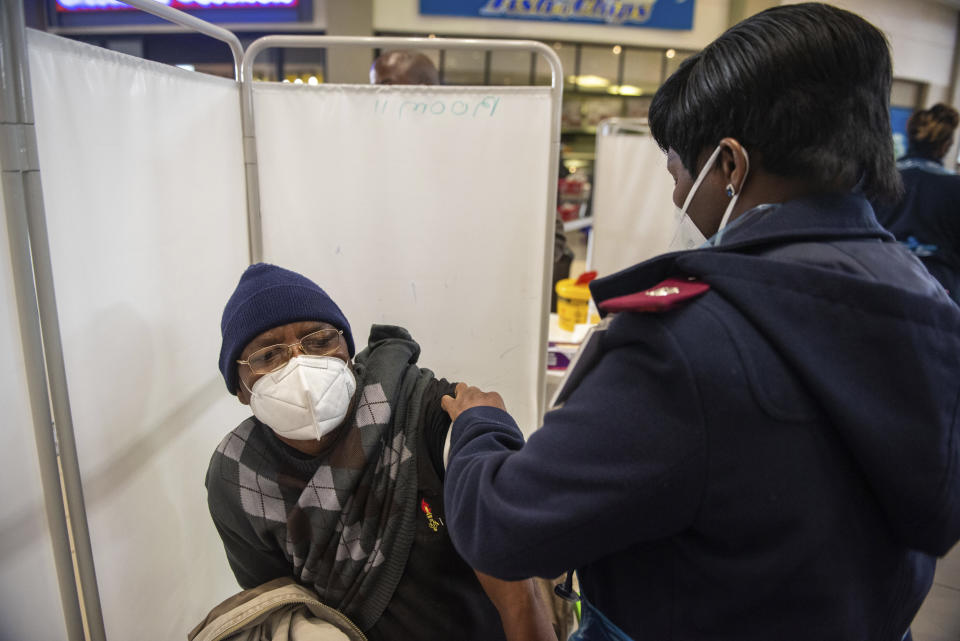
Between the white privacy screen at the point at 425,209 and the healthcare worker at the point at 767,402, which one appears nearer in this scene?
the healthcare worker at the point at 767,402

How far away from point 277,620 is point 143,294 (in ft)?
2.59

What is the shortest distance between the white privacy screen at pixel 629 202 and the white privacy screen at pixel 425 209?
153 centimetres

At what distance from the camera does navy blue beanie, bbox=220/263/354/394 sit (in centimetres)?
126

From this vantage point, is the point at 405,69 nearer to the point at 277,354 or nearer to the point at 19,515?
the point at 277,354

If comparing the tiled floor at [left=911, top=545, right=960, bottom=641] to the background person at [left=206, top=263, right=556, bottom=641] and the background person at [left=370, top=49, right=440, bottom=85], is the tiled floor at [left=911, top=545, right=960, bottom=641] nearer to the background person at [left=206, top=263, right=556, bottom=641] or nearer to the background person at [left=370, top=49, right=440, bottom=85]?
the background person at [left=206, top=263, right=556, bottom=641]

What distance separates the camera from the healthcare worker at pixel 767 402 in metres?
0.60

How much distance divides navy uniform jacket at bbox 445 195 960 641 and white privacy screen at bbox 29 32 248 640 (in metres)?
0.98

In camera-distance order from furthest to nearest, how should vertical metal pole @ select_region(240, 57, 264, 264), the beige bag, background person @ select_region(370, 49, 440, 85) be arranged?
background person @ select_region(370, 49, 440, 85) < vertical metal pole @ select_region(240, 57, 264, 264) < the beige bag

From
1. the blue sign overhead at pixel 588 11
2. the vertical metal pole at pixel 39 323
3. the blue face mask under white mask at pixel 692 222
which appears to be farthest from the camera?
the blue sign overhead at pixel 588 11

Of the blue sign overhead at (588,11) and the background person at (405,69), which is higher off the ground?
the blue sign overhead at (588,11)

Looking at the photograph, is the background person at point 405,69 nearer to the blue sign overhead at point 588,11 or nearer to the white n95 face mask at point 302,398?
the white n95 face mask at point 302,398

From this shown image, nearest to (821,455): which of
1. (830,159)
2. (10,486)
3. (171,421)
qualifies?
(830,159)

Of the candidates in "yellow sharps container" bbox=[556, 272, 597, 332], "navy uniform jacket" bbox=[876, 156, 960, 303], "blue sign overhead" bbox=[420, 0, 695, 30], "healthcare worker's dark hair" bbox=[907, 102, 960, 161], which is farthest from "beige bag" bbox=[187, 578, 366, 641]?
"blue sign overhead" bbox=[420, 0, 695, 30]

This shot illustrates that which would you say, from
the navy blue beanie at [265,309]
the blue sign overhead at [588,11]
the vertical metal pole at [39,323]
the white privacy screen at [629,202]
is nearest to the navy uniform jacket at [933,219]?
the white privacy screen at [629,202]
